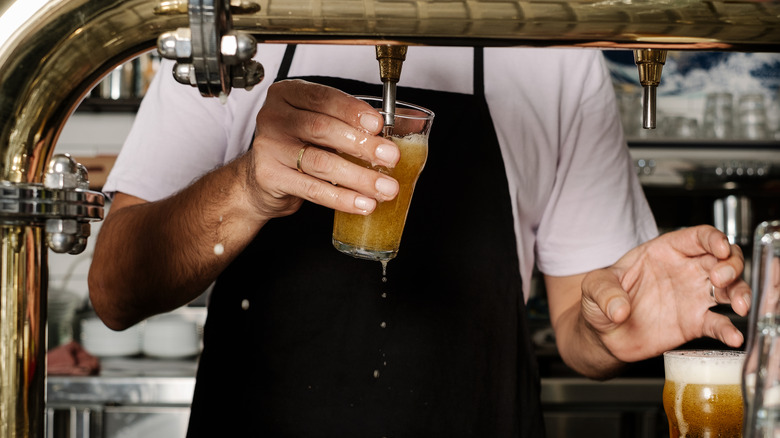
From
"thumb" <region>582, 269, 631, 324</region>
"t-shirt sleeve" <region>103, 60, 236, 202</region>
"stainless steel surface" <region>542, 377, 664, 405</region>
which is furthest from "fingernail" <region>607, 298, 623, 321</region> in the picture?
"stainless steel surface" <region>542, 377, 664, 405</region>

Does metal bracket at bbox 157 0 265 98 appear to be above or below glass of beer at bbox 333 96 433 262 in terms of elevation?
above

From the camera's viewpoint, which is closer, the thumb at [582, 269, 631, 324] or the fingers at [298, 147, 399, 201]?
the fingers at [298, 147, 399, 201]

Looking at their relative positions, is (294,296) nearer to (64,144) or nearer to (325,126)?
(325,126)

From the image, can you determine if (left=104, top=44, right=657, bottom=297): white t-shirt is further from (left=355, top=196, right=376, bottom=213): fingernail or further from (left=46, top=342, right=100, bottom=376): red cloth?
(left=46, top=342, right=100, bottom=376): red cloth

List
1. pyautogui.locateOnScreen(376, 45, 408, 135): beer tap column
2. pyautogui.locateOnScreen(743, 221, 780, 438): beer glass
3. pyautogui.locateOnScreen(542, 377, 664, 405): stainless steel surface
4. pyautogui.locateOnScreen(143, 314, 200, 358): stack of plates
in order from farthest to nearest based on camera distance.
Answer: pyautogui.locateOnScreen(143, 314, 200, 358): stack of plates, pyautogui.locateOnScreen(542, 377, 664, 405): stainless steel surface, pyautogui.locateOnScreen(376, 45, 408, 135): beer tap column, pyautogui.locateOnScreen(743, 221, 780, 438): beer glass

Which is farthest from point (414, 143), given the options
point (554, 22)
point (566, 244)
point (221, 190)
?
point (566, 244)

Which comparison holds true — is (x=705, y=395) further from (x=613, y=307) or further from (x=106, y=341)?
(x=106, y=341)

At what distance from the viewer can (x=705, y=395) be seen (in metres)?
0.84

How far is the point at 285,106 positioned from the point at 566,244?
0.83 m

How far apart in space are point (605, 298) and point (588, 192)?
589 millimetres

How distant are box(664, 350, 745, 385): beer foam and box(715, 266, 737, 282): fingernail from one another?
9cm

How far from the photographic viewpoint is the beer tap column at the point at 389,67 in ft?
2.09

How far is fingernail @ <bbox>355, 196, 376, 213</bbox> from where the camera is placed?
33.3 inches

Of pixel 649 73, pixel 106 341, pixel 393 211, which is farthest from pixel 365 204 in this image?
pixel 106 341
